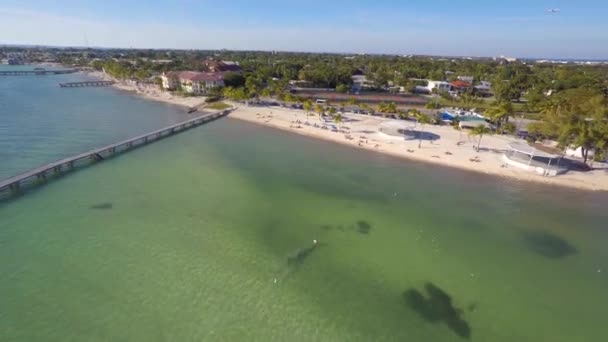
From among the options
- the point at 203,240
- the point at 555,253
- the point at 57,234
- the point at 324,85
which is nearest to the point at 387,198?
the point at 555,253

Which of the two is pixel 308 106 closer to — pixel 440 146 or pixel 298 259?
pixel 440 146

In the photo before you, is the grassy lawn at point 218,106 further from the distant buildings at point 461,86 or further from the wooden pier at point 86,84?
the distant buildings at point 461,86

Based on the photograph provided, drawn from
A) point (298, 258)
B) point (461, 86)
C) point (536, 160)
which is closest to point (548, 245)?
point (536, 160)

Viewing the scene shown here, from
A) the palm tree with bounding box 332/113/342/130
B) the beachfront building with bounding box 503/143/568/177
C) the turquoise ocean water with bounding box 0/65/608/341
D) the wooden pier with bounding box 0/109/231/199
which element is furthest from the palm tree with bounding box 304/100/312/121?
the beachfront building with bounding box 503/143/568/177

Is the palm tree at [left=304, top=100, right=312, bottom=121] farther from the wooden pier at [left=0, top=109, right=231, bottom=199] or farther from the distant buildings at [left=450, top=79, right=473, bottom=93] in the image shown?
the distant buildings at [left=450, top=79, right=473, bottom=93]

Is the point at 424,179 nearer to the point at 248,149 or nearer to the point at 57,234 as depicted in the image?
the point at 248,149

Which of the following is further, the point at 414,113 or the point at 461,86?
the point at 461,86
